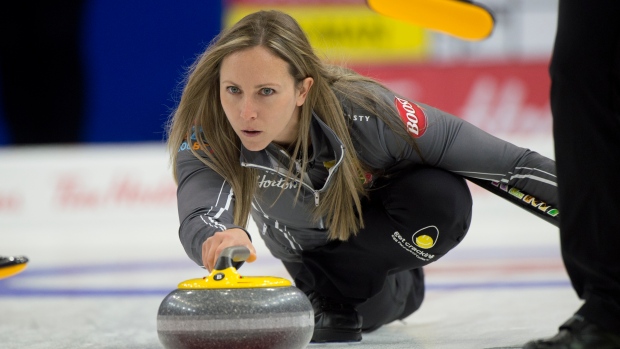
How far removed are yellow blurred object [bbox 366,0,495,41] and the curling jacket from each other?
33 centimetres

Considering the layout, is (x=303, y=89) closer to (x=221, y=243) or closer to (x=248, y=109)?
(x=248, y=109)

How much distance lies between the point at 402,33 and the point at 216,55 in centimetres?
452

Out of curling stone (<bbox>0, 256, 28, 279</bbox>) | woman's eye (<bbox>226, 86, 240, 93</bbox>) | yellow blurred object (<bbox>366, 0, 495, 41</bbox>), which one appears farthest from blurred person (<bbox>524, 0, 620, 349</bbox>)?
curling stone (<bbox>0, 256, 28, 279</bbox>)

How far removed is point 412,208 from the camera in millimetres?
2146

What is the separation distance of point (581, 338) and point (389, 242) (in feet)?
2.74

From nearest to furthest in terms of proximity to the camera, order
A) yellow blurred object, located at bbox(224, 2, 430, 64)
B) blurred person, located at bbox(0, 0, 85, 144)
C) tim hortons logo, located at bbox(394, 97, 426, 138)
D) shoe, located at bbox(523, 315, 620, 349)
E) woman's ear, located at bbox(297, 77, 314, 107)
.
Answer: shoe, located at bbox(523, 315, 620, 349)
woman's ear, located at bbox(297, 77, 314, 107)
tim hortons logo, located at bbox(394, 97, 426, 138)
blurred person, located at bbox(0, 0, 85, 144)
yellow blurred object, located at bbox(224, 2, 430, 64)

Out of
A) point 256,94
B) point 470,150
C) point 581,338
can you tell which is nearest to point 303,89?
point 256,94

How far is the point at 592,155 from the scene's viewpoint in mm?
1398

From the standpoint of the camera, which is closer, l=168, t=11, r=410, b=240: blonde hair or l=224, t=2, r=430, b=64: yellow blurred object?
l=168, t=11, r=410, b=240: blonde hair

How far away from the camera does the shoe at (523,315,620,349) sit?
54.1 inches

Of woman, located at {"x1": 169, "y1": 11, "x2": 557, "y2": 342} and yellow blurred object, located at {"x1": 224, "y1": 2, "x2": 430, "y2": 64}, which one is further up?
yellow blurred object, located at {"x1": 224, "y1": 2, "x2": 430, "y2": 64}

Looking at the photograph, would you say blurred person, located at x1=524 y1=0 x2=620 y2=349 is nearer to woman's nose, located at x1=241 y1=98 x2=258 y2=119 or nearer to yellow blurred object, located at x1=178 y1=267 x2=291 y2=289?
yellow blurred object, located at x1=178 y1=267 x2=291 y2=289

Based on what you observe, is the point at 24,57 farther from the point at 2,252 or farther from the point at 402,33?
the point at 402,33

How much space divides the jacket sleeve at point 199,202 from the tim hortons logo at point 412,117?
0.46 meters
